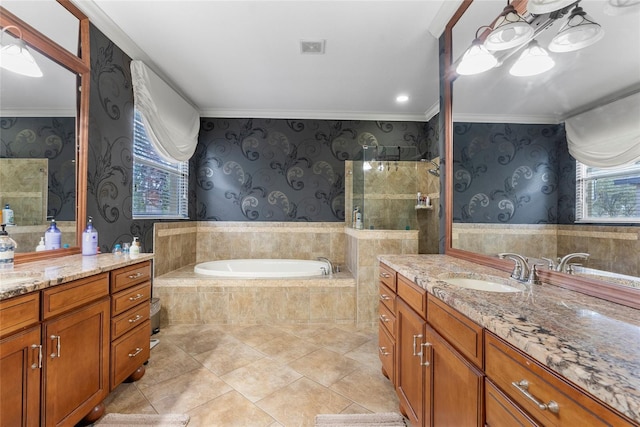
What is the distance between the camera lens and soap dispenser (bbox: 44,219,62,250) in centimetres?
170

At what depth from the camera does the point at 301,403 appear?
1.70 meters

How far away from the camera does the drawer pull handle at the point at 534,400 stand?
23.3 inches

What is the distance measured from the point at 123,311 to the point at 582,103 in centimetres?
256

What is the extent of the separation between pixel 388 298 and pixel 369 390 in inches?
25.3

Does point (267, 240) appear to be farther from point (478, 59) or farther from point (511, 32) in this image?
point (511, 32)

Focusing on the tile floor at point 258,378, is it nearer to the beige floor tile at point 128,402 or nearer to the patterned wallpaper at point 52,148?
the beige floor tile at point 128,402

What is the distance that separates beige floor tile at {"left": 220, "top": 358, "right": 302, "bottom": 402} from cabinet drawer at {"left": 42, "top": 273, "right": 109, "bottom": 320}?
1.03 meters

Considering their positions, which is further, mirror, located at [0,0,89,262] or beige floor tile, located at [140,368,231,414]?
beige floor tile, located at [140,368,231,414]

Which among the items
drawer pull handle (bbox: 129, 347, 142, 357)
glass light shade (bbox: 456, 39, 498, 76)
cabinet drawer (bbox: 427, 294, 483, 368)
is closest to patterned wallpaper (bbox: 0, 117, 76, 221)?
drawer pull handle (bbox: 129, 347, 142, 357)

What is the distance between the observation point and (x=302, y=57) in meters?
2.51

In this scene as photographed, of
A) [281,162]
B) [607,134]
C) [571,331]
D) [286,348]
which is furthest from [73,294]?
[281,162]

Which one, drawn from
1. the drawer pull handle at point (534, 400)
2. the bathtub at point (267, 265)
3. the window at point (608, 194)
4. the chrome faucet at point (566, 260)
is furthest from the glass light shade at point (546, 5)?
the bathtub at point (267, 265)

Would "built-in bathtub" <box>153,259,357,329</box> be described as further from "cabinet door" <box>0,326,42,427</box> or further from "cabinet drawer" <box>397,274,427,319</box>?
"cabinet door" <box>0,326,42,427</box>

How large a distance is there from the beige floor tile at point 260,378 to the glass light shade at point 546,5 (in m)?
2.43
